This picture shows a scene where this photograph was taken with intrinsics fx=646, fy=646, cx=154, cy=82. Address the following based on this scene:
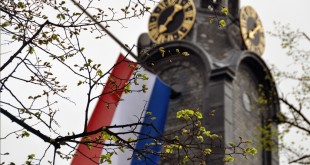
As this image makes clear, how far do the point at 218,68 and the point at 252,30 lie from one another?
338 centimetres

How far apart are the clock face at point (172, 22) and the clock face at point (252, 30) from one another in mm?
1918

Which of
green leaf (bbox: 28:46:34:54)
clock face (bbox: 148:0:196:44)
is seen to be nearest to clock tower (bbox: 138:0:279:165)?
clock face (bbox: 148:0:196:44)

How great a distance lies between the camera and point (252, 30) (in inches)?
944

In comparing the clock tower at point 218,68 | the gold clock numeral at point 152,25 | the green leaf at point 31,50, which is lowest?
the green leaf at point 31,50

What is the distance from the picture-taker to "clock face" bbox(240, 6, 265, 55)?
76.7 ft

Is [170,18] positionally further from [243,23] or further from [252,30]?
[252,30]

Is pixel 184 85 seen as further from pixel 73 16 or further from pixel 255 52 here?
pixel 73 16

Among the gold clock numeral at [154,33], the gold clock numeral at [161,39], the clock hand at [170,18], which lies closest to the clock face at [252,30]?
the clock hand at [170,18]

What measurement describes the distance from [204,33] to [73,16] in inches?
649

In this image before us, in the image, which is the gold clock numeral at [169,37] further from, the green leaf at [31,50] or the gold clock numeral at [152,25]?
the green leaf at [31,50]

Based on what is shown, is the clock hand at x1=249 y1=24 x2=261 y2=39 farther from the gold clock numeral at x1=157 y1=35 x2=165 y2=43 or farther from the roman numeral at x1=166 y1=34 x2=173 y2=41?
the gold clock numeral at x1=157 y1=35 x2=165 y2=43

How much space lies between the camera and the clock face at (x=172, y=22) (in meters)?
23.1

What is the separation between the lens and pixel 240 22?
76.4ft

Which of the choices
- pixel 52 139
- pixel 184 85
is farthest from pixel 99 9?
pixel 184 85
